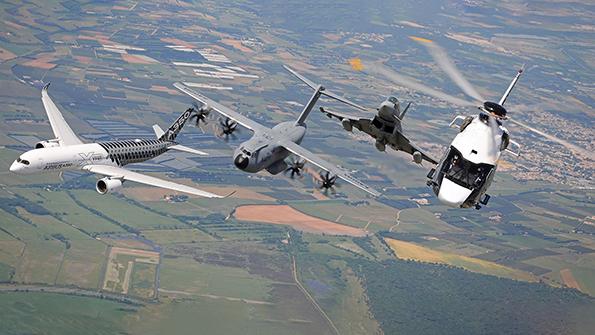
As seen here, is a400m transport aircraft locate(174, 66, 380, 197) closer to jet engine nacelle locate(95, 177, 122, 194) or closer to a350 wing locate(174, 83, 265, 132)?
a350 wing locate(174, 83, 265, 132)

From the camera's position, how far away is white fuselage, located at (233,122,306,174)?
64812 mm

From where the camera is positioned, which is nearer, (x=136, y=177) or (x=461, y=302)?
(x=136, y=177)

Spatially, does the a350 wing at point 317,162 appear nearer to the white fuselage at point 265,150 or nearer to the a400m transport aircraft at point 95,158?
the white fuselage at point 265,150

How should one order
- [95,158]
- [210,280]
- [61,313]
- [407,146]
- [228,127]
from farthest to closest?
[210,280]
[61,313]
[95,158]
[228,127]
[407,146]

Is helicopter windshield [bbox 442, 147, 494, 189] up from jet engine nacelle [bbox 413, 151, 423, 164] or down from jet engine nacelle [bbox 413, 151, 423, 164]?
up

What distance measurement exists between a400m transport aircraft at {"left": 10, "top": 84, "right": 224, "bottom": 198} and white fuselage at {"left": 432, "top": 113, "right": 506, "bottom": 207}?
68.5 ft

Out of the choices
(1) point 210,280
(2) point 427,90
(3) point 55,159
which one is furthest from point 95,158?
(1) point 210,280

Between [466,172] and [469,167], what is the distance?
369 mm

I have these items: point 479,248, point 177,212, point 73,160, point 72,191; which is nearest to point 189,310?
point 177,212

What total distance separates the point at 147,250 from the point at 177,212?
1517cm

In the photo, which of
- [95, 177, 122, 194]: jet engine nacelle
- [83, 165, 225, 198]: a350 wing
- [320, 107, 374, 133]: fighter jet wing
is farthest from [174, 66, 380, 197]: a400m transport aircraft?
[95, 177, 122, 194]: jet engine nacelle

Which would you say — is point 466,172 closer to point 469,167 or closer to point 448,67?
point 469,167

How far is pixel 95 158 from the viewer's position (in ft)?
249

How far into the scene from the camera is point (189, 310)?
151500mm
